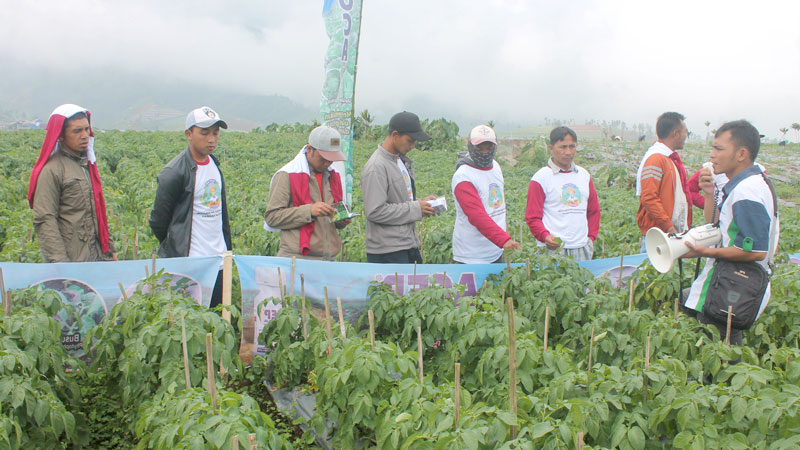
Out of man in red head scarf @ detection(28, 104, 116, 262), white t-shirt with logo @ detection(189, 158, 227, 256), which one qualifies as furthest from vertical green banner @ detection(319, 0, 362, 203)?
man in red head scarf @ detection(28, 104, 116, 262)

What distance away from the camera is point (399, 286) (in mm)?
4023

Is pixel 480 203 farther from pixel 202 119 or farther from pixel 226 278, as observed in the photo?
pixel 202 119

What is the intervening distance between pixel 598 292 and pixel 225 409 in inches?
101

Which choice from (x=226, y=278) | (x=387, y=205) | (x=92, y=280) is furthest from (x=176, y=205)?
(x=387, y=205)

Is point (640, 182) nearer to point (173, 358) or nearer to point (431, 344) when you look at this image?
point (431, 344)

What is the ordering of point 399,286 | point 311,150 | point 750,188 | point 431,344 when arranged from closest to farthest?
point 750,188, point 431,344, point 311,150, point 399,286

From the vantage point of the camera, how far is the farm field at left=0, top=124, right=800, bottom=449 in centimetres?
213

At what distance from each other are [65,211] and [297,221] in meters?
1.34

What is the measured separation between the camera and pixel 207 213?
12.2ft

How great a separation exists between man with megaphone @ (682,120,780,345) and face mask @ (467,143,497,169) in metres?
1.48

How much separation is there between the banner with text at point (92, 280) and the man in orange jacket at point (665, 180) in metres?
3.01

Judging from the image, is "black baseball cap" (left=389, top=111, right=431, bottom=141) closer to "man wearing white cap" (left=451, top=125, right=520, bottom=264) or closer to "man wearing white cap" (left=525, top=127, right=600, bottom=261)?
"man wearing white cap" (left=451, top=125, right=520, bottom=264)

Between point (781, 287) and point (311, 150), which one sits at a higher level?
point (311, 150)

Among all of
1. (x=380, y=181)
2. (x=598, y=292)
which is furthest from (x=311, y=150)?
(x=598, y=292)
